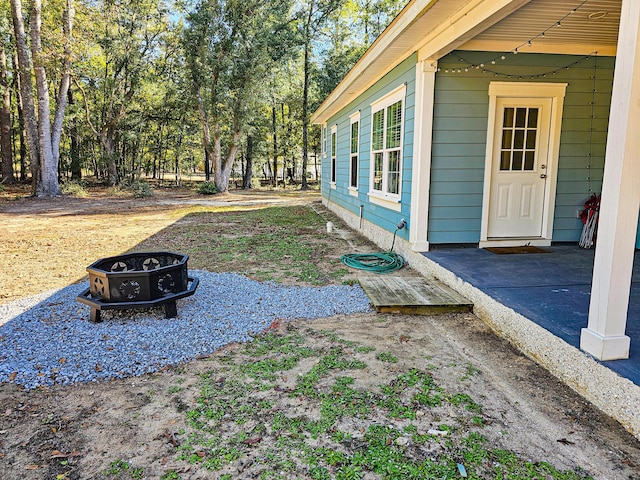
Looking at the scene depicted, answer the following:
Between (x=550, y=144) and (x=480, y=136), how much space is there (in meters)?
0.86

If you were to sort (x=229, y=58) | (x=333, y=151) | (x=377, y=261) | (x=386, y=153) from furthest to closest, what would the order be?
(x=229, y=58)
(x=333, y=151)
(x=386, y=153)
(x=377, y=261)

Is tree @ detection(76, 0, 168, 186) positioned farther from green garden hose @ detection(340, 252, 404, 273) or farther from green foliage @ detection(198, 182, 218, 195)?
green garden hose @ detection(340, 252, 404, 273)

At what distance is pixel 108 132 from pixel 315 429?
2028cm

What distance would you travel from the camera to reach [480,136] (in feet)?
15.3

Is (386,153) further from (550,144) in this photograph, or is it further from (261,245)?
(261,245)

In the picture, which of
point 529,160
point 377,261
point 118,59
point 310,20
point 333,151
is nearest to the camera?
point 529,160

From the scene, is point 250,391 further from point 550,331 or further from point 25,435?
point 550,331

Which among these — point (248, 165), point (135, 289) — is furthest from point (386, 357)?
point (248, 165)

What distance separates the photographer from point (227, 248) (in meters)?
6.27

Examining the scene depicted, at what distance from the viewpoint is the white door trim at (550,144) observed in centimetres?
461

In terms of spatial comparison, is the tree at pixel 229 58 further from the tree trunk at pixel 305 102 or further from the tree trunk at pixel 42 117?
the tree trunk at pixel 42 117

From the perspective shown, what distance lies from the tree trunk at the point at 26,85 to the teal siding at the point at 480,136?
43.8 ft

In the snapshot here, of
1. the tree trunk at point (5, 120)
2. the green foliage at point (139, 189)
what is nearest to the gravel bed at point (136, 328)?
the green foliage at point (139, 189)

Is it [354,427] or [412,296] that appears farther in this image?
[412,296]
